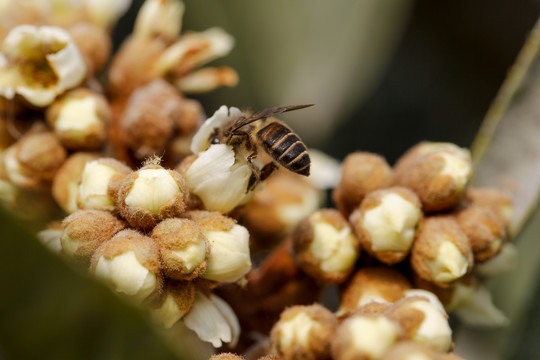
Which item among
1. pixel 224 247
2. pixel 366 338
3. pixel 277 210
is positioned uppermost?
pixel 366 338

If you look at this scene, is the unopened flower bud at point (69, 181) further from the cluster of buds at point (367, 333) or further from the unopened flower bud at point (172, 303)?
the cluster of buds at point (367, 333)

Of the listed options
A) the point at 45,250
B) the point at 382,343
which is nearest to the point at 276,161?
the point at 382,343

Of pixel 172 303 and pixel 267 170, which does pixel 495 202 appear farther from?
pixel 172 303

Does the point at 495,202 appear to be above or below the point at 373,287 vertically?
above

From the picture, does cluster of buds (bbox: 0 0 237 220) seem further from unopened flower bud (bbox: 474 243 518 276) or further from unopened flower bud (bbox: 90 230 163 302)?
unopened flower bud (bbox: 474 243 518 276)

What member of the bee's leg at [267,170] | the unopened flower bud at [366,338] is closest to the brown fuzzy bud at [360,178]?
the bee's leg at [267,170]

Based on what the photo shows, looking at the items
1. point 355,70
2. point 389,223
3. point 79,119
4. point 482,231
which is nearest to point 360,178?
point 389,223

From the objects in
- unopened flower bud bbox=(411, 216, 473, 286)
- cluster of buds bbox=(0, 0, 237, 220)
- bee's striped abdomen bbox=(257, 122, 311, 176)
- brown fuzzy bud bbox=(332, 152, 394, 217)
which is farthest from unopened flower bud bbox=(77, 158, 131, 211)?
unopened flower bud bbox=(411, 216, 473, 286)
